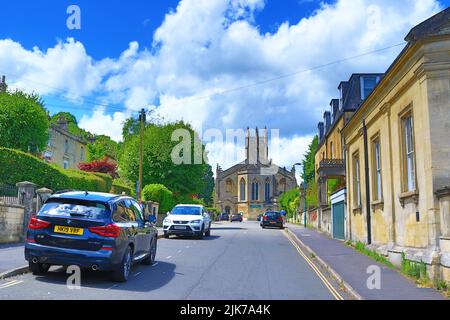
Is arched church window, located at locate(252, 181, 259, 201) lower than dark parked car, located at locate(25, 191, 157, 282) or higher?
higher

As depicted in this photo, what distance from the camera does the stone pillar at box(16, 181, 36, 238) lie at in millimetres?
16422

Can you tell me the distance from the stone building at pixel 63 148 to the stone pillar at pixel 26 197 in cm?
2941

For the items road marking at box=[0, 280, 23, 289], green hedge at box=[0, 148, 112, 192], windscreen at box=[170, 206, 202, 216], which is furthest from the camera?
windscreen at box=[170, 206, 202, 216]

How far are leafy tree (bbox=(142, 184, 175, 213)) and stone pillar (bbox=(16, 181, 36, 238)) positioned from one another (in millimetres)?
18324

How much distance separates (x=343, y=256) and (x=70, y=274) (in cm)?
897

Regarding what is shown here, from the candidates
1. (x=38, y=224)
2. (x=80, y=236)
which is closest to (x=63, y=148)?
(x=38, y=224)

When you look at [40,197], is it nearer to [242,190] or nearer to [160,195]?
[160,195]

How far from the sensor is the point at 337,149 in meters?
33.3

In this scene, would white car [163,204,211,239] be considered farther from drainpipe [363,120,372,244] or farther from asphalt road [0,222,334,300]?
drainpipe [363,120,372,244]

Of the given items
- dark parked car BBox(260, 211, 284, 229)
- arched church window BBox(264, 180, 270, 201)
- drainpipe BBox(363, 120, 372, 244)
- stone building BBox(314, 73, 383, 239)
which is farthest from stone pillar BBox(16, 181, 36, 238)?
arched church window BBox(264, 180, 270, 201)

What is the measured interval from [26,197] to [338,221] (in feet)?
48.7

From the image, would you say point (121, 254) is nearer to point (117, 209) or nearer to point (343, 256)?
point (117, 209)
